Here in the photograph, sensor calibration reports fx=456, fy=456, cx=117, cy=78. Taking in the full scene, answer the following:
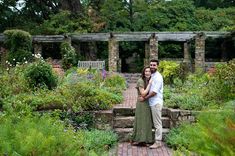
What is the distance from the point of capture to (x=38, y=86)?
39.3ft

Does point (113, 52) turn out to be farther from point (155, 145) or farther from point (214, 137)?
point (214, 137)

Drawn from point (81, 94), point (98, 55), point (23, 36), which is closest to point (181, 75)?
point (81, 94)

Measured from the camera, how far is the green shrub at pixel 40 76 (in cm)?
1203

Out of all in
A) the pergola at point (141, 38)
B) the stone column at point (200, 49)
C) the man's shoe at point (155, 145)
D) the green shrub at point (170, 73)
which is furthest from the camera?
the pergola at point (141, 38)

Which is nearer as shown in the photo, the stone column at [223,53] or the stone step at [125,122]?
the stone step at [125,122]

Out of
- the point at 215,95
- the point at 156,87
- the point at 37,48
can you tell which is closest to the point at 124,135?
the point at 156,87

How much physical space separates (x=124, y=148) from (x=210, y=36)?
18691 millimetres

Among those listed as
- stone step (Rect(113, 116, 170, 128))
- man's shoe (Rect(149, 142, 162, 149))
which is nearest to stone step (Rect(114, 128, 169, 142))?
stone step (Rect(113, 116, 170, 128))

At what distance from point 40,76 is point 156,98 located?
15.2 ft

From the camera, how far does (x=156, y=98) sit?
839cm

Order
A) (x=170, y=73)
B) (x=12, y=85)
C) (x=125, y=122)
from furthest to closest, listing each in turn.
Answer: (x=170, y=73), (x=12, y=85), (x=125, y=122)

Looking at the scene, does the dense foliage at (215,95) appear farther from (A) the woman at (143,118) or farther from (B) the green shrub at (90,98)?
(A) the woman at (143,118)

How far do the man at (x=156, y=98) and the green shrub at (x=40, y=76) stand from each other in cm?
430

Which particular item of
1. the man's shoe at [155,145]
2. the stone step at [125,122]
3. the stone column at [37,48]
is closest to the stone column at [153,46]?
the stone column at [37,48]
